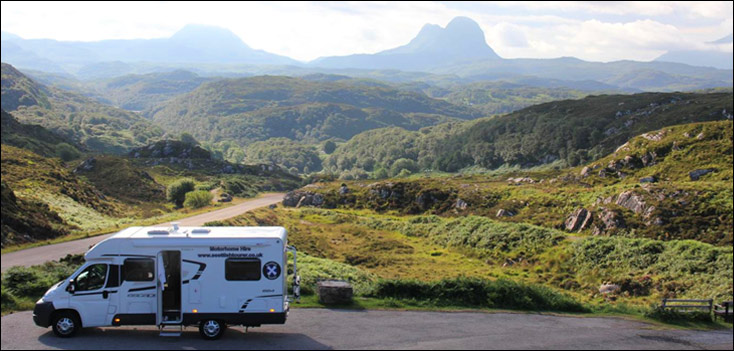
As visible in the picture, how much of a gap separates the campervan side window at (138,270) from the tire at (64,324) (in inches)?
84.6

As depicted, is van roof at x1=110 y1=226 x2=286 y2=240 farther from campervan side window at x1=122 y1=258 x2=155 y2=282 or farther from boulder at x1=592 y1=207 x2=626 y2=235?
boulder at x1=592 y1=207 x2=626 y2=235

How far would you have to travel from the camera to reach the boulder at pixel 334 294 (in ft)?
77.7

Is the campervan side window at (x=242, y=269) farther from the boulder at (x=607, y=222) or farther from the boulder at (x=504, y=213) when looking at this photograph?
the boulder at (x=504, y=213)

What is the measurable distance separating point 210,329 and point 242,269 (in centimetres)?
229

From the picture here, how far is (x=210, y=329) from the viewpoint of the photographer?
17.9m

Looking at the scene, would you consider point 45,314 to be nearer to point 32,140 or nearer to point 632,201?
point 632,201

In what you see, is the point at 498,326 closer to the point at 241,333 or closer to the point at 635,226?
the point at 241,333

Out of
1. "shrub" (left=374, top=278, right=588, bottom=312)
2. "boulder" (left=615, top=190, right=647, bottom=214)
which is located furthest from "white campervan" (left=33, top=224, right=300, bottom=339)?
"boulder" (left=615, top=190, right=647, bottom=214)

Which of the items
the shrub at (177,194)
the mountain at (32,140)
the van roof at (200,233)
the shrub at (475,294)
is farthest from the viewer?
the mountain at (32,140)

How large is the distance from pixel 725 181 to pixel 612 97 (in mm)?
130289

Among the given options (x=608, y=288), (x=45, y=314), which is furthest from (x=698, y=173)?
(x=45, y=314)

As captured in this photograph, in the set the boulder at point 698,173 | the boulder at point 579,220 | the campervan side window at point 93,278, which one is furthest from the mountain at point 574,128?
the campervan side window at point 93,278

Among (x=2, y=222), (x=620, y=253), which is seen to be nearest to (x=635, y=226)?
(x=620, y=253)

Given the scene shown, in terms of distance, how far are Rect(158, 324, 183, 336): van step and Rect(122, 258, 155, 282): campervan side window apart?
1818 millimetres
